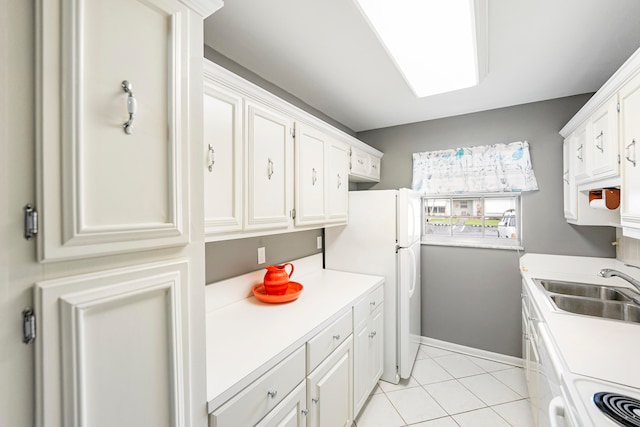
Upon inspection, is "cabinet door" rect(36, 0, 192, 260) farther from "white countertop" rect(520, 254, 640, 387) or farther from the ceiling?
"white countertop" rect(520, 254, 640, 387)

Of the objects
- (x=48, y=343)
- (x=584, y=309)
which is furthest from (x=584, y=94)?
(x=48, y=343)

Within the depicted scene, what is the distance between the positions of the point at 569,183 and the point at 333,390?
2422 millimetres

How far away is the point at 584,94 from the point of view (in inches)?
91.9

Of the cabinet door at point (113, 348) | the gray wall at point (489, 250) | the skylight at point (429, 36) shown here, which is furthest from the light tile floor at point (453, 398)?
the skylight at point (429, 36)

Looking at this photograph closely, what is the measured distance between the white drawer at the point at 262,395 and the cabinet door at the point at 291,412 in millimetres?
23

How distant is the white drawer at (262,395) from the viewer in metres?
0.93

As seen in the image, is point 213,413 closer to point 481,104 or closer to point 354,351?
point 354,351

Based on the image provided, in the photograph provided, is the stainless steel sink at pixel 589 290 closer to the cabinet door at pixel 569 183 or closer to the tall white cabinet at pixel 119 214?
the cabinet door at pixel 569 183

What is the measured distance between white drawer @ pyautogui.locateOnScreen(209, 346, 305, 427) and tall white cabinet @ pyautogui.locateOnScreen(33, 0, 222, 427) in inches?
5.2

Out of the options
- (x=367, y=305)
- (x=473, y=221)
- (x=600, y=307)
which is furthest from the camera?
(x=473, y=221)

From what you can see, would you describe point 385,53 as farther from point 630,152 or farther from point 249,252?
point 249,252

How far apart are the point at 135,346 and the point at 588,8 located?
2.33 meters

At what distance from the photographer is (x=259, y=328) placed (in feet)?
4.58

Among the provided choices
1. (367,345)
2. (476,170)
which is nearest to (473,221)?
(476,170)
